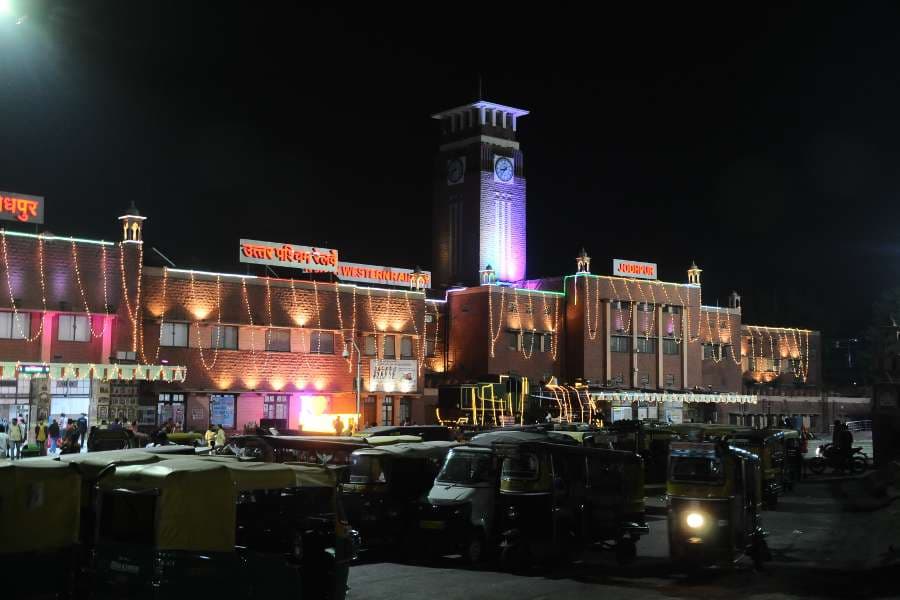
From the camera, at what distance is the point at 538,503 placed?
60.0ft

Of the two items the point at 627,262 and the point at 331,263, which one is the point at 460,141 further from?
the point at 331,263

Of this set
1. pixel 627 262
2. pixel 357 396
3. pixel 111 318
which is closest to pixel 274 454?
pixel 111 318

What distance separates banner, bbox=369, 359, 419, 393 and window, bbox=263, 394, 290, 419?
4.93 meters

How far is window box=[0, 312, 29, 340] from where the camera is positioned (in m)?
41.1

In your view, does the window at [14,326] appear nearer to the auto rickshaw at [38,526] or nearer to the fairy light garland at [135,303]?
the fairy light garland at [135,303]

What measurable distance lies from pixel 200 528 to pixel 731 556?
31.8ft

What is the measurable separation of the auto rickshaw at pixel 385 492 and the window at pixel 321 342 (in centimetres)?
3212

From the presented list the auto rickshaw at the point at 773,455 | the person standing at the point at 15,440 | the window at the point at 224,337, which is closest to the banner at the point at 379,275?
the window at the point at 224,337

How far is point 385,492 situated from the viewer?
19.3m

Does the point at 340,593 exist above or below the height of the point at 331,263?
below

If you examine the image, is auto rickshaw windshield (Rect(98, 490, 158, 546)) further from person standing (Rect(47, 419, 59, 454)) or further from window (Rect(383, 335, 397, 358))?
window (Rect(383, 335, 397, 358))

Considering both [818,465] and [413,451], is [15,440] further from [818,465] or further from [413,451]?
[818,465]

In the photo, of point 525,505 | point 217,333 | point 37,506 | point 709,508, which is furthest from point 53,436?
point 709,508

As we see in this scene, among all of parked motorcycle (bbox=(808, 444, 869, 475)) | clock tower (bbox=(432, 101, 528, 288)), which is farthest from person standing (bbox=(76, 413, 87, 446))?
clock tower (bbox=(432, 101, 528, 288))
